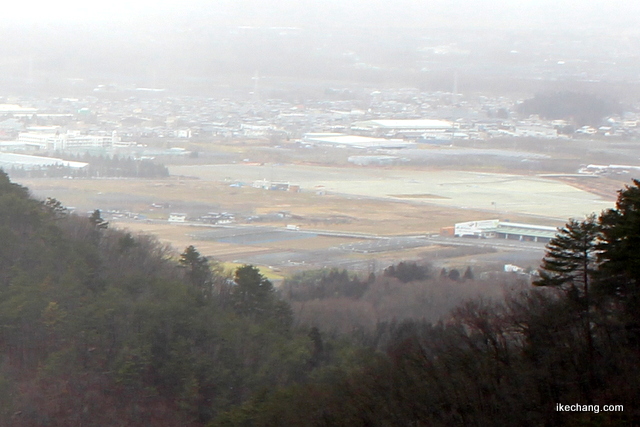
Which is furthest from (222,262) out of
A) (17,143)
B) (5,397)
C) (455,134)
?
(455,134)

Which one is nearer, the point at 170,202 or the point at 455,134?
the point at 170,202

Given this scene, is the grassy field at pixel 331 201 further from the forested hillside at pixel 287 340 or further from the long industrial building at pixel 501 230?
the forested hillside at pixel 287 340

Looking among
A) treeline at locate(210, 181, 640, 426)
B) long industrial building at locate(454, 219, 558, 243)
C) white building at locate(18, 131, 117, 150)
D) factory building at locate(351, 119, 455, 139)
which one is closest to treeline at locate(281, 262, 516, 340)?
long industrial building at locate(454, 219, 558, 243)

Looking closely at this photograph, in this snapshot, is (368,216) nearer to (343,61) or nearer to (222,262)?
(222,262)

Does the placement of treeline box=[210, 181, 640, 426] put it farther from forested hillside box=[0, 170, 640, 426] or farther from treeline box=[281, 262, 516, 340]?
treeline box=[281, 262, 516, 340]

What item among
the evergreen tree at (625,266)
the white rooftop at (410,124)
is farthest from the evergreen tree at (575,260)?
the white rooftop at (410,124)
